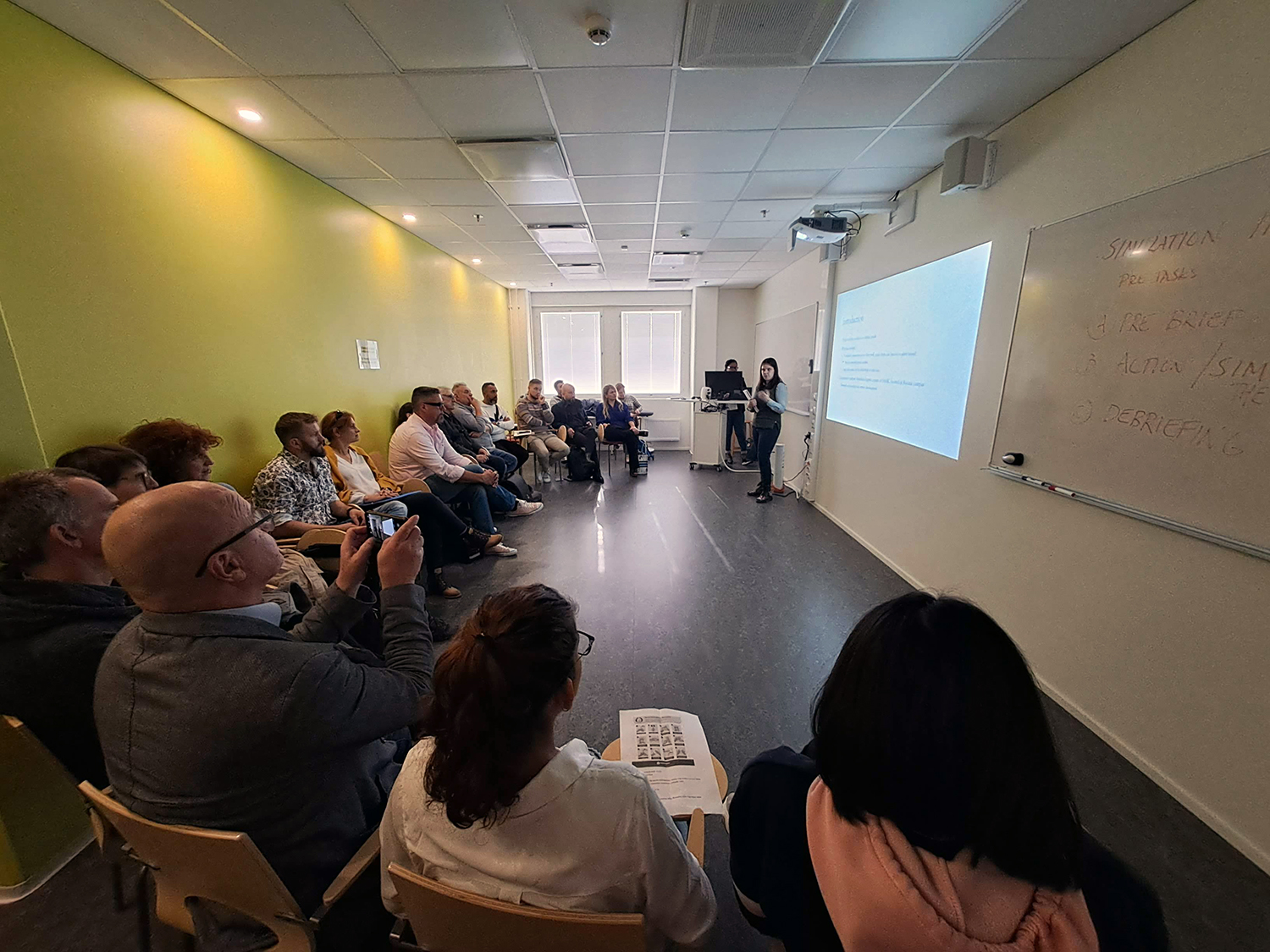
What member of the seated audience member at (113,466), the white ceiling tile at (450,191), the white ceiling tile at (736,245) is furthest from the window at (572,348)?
the seated audience member at (113,466)

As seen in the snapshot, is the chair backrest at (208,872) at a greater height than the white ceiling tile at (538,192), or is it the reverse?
the white ceiling tile at (538,192)


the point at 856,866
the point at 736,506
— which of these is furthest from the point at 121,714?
the point at 736,506

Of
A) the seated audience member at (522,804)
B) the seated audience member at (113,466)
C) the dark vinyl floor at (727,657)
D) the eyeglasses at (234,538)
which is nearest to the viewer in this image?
the seated audience member at (522,804)

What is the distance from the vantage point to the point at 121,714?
846 millimetres

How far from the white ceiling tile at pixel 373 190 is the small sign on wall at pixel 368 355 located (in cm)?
110

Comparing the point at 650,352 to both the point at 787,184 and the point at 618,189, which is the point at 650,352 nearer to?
the point at 618,189

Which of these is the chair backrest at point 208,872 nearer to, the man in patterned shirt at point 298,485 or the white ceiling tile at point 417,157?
the man in patterned shirt at point 298,485

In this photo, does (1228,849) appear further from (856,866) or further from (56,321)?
(56,321)

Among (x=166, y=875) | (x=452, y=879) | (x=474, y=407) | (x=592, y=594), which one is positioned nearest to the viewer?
(x=452, y=879)

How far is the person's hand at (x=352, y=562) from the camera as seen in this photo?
4.24 feet

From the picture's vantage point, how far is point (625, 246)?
525cm

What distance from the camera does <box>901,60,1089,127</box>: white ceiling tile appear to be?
2.02m

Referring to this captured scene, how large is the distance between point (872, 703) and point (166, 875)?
1.37m

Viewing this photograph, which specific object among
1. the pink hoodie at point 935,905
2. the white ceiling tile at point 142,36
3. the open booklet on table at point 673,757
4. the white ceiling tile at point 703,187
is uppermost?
the white ceiling tile at point 703,187
